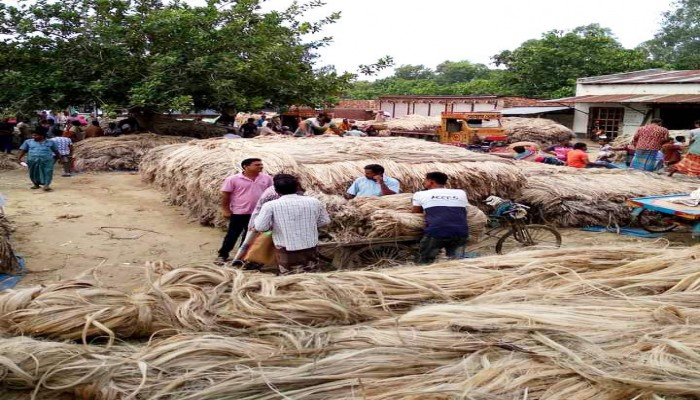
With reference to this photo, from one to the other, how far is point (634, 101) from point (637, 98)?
0.33 m

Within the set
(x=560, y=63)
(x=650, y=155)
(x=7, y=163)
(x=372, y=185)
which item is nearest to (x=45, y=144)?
(x=7, y=163)

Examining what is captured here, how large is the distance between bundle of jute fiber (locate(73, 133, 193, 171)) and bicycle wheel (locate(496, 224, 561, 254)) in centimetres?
941

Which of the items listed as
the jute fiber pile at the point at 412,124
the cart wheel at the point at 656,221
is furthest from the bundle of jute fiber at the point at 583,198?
the jute fiber pile at the point at 412,124

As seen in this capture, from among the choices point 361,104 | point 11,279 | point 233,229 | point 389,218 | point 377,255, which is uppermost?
Result: point 361,104

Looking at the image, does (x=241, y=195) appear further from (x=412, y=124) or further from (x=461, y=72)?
(x=461, y=72)

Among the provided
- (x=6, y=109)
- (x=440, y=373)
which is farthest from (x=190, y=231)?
(x=6, y=109)

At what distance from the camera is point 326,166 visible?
8109mm

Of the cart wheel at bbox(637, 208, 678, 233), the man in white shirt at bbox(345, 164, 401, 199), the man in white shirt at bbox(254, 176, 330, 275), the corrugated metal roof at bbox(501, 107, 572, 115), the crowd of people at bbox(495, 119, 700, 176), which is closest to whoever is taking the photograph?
the man in white shirt at bbox(254, 176, 330, 275)

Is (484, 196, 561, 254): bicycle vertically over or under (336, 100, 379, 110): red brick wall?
under

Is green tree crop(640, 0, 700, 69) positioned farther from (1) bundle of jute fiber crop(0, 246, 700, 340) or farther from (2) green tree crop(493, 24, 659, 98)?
(1) bundle of jute fiber crop(0, 246, 700, 340)

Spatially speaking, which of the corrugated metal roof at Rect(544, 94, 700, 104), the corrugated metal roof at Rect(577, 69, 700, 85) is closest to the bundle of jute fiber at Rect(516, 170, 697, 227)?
the corrugated metal roof at Rect(544, 94, 700, 104)

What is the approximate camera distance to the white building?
69.7 ft

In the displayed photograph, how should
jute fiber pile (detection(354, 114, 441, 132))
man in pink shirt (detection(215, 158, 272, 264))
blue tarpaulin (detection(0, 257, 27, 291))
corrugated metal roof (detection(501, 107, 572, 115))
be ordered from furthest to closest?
corrugated metal roof (detection(501, 107, 572, 115)) < jute fiber pile (detection(354, 114, 441, 132)) < man in pink shirt (detection(215, 158, 272, 264)) < blue tarpaulin (detection(0, 257, 27, 291))

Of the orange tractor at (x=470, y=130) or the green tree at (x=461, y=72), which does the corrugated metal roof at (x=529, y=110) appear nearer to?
the orange tractor at (x=470, y=130)
